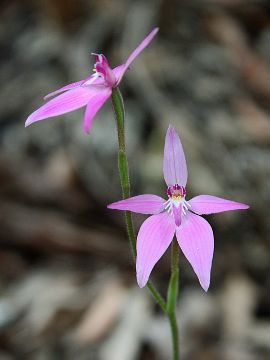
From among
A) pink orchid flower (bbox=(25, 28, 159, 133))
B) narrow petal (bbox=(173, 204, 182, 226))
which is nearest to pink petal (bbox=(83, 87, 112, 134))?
pink orchid flower (bbox=(25, 28, 159, 133))

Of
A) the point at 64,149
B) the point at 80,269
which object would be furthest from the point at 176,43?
the point at 80,269

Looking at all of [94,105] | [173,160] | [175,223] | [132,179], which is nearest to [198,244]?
[175,223]

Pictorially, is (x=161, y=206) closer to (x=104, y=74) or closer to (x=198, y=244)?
(x=198, y=244)

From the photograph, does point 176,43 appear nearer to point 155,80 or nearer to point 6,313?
point 155,80

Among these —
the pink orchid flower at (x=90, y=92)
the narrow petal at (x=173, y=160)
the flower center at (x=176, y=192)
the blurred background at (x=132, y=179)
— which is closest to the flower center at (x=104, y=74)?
the pink orchid flower at (x=90, y=92)

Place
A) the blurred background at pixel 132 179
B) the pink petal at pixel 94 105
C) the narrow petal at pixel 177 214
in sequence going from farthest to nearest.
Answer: the blurred background at pixel 132 179
the narrow petal at pixel 177 214
the pink petal at pixel 94 105

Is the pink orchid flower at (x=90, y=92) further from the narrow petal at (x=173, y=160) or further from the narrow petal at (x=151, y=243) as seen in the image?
the narrow petal at (x=151, y=243)

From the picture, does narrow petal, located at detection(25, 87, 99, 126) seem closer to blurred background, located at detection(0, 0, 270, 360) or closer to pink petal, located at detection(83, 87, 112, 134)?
pink petal, located at detection(83, 87, 112, 134)
